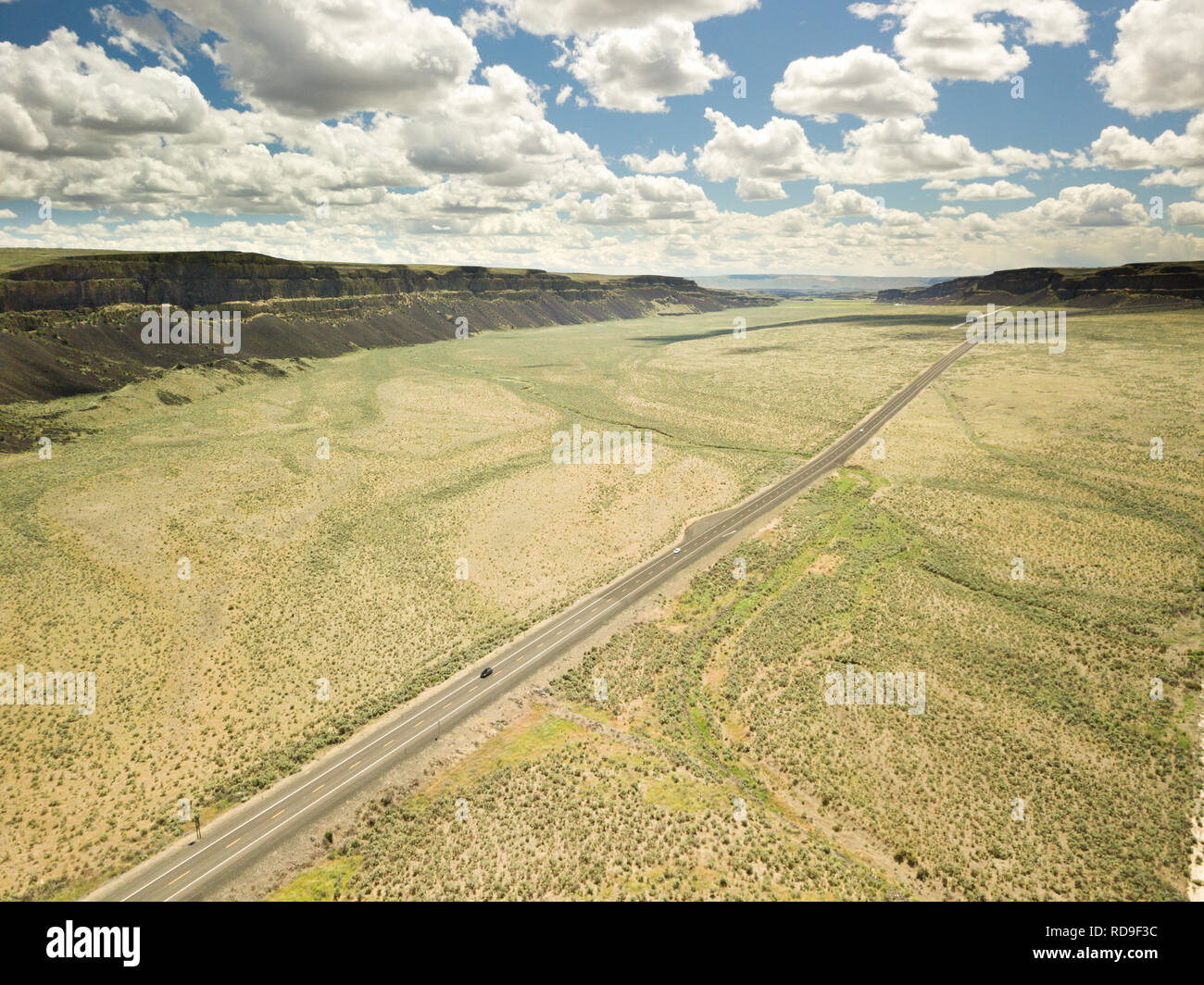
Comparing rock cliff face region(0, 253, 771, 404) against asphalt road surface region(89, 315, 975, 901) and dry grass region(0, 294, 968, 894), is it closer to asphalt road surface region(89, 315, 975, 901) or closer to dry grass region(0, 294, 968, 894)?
dry grass region(0, 294, 968, 894)

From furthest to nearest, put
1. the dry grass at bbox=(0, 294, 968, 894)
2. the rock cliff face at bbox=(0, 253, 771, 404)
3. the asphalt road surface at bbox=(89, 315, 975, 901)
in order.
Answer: the rock cliff face at bbox=(0, 253, 771, 404) < the dry grass at bbox=(0, 294, 968, 894) < the asphalt road surface at bbox=(89, 315, 975, 901)

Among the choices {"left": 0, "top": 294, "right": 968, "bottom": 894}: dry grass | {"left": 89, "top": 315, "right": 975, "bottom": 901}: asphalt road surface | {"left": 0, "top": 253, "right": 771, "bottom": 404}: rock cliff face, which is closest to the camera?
{"left": 89, "top": 315, "right": 975, "bottom": 901}: asphalt road surface

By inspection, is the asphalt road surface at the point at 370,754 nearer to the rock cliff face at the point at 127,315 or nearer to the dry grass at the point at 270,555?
the dry grass at the point at 270,555

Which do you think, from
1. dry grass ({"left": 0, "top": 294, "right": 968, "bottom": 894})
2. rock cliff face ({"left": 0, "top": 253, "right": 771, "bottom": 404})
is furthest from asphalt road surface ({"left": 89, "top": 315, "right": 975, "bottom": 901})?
rock cliff face ({"left": 0, "top": 253, "right": 771, "bottom": 404})

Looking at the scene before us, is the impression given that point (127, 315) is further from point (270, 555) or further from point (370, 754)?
point (370, 754)

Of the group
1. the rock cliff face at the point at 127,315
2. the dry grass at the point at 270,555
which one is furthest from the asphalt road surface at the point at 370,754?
the rock cliff face at the point at 127,315

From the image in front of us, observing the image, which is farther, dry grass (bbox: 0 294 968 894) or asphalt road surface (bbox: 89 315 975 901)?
dry grass (bbox: 0 294 968 894)

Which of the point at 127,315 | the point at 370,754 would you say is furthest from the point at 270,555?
the point at 127,315
